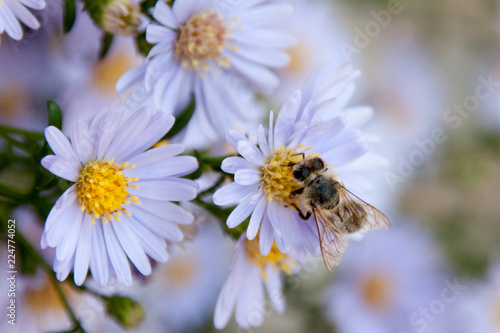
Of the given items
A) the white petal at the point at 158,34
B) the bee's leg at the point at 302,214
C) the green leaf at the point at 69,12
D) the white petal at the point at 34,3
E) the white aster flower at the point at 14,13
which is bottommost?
the bee's leg at the point at 302,214

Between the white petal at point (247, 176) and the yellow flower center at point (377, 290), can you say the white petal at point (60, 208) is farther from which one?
the yellow flower center at point (377, 290)

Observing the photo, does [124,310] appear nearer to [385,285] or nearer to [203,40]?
[203,40]

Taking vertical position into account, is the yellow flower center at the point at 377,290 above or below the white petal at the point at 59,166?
below

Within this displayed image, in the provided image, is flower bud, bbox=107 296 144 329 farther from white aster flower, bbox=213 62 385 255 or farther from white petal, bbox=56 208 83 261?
white aster flower, bbox=213 62 385 255

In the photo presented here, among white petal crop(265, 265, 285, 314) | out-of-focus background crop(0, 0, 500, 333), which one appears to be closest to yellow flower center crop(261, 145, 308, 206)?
white petal crop(265, 265, 285, 314)

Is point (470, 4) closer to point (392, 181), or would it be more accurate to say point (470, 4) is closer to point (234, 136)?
point (392, 181)

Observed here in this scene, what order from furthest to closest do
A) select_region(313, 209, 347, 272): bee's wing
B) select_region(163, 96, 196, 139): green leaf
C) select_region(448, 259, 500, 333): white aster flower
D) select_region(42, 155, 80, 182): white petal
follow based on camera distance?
select_region(448, 259, 500, 333): white aster flower
select_region(163, 96, 196, 139): green leaf
select_region(313, 209, 347, 272): bee's wing
select_region(42, 155, 80, 182): white petal

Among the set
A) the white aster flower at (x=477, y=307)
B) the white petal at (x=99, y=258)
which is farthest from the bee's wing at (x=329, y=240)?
the white aster flower at (x=477, y=307)
